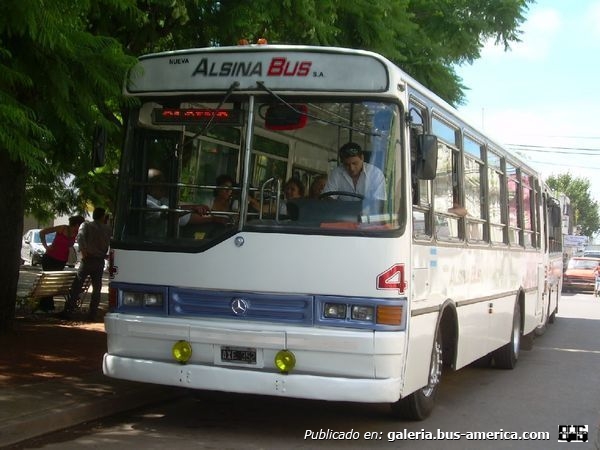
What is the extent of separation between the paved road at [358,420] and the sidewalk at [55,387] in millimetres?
145

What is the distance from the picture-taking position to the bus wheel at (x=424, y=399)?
24.5 feet

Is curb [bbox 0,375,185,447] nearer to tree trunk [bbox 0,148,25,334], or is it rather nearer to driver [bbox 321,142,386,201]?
driver [bbox 321,142,386,201]

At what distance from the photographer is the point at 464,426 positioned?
7.69 meters

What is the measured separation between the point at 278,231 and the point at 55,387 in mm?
3007

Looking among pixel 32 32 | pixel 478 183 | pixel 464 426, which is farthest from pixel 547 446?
pixel 32 32

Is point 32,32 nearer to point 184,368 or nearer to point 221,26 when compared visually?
point 184,368

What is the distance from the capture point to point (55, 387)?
316 inches

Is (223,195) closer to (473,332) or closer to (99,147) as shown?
(99,147)

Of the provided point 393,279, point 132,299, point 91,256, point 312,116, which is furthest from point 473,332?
point 91,256

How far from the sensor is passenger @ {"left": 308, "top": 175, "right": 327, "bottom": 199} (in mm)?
6879

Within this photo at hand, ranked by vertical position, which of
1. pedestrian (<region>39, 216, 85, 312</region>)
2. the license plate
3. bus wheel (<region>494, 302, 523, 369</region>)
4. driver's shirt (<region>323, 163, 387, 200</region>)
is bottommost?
bus wheel (<region>494, 302, 523, 369</region>)

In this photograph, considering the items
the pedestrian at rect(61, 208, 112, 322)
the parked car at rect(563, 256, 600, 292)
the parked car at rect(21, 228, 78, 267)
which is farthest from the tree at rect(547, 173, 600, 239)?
the pedestrian at rect(61, 208, 112, 322)

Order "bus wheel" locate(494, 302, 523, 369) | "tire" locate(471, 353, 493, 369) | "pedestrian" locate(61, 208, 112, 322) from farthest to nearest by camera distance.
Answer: "pedestrian" locate(61, 208, 112, 322), "tire" locate(471, 353, 493, 369), "bus wheel" locate(494, 302, 523, 369)

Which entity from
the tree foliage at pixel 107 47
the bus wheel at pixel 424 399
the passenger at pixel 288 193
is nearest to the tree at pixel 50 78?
the tree foliage at pixel 107 47
